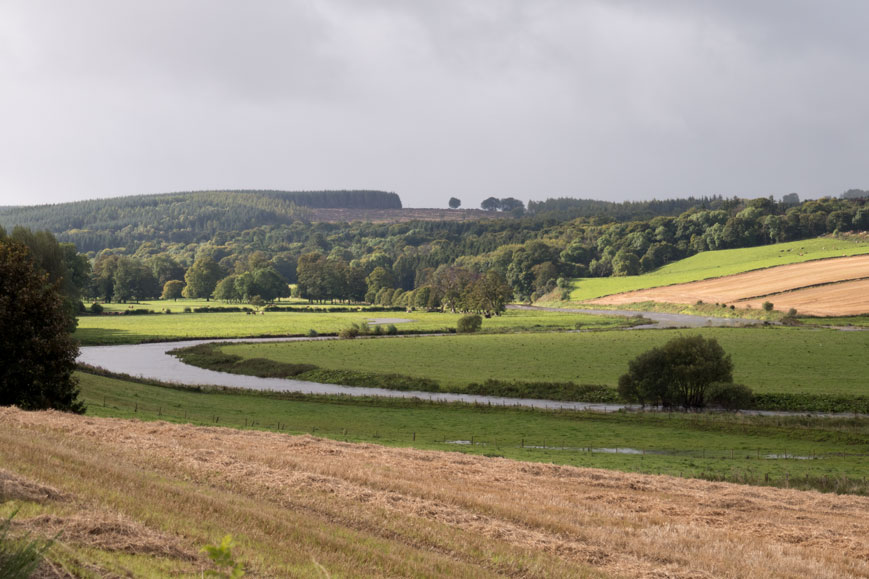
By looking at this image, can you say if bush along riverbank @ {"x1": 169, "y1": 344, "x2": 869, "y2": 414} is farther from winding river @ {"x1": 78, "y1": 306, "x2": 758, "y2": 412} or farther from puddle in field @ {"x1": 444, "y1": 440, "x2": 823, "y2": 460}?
puddle in field @ {"x1": 444, "y1": 440, "x2": 823, "y2": 460}

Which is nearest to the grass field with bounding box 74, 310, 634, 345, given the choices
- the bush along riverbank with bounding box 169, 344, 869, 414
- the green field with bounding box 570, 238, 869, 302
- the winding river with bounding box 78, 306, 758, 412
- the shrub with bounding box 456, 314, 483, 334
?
the shrub with bounding box 456, 314, 483, 334

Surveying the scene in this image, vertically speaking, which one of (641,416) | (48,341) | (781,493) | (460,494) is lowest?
(641,416)

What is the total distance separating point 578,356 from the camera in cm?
7812

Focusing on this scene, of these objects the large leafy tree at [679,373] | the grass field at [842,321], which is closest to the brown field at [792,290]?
the grass field at [842,321]

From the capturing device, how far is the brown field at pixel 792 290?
113 metres

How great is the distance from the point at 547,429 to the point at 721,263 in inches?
5927

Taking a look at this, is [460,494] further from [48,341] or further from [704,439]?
[704,439]

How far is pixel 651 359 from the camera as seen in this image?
5522 cm

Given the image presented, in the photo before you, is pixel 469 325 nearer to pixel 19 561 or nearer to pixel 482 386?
pixel 482 386

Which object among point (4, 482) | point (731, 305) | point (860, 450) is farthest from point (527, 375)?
point (731, 305)

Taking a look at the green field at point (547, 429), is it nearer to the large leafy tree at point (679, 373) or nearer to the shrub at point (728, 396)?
the large leafy tree at point (679, 373)

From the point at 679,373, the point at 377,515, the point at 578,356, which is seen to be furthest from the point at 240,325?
the point at 377,515

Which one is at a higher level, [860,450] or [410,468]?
[410,468]

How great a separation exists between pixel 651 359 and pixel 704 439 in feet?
46.1
